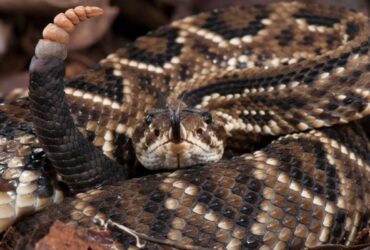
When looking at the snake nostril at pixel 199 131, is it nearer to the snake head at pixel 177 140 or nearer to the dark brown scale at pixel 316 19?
the snake head at pixel 177 140

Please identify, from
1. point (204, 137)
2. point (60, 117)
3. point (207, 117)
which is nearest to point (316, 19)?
point (207, 117)

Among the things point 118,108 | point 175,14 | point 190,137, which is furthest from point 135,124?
point 175,14

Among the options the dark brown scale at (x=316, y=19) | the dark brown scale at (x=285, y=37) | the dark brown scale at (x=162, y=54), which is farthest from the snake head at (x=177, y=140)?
the dark brown scale at (x=316, y=19)

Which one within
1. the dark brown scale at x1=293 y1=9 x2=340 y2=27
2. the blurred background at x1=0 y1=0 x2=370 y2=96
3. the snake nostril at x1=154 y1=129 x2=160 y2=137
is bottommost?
the blurred background at x1=0 y1=0 x2=370 y2=96

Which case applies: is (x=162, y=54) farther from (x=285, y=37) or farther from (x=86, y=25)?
(x=86, y=25)

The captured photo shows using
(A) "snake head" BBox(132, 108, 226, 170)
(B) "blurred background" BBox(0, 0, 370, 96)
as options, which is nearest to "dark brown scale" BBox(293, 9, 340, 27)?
(B) "blurred background" BBox(0, 0, 370, 96)

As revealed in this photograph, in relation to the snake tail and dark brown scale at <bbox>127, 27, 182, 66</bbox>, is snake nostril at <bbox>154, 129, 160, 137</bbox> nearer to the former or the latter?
the snake tail

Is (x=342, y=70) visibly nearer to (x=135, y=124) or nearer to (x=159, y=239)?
(x=135, y=124)
